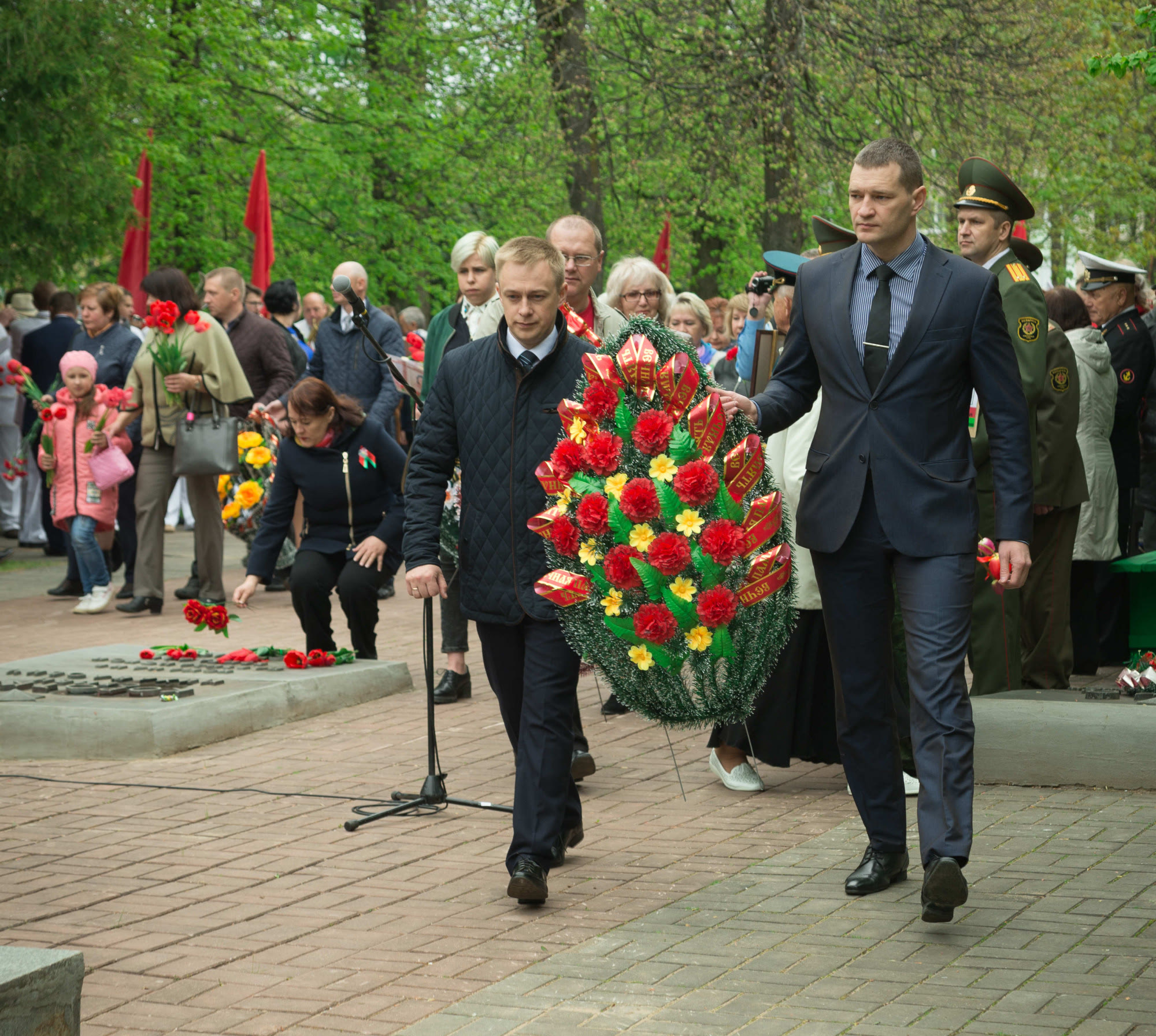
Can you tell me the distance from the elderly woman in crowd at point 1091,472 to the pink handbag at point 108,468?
6453mm

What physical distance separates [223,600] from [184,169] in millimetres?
11606

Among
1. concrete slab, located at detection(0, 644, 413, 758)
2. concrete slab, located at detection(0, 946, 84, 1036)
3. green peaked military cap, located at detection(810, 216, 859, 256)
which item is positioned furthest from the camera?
concrete slab, located at detection(0, 644, 413, 758)

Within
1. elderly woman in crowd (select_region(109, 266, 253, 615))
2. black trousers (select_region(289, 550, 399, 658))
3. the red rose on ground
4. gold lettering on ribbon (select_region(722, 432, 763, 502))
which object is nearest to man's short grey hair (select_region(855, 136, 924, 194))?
gold lettering on ribbon (select_region(722, 432, 763, 502))

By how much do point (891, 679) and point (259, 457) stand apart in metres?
6.52

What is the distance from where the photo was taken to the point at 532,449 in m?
5.36

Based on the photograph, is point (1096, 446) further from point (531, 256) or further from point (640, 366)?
point (531, 256)

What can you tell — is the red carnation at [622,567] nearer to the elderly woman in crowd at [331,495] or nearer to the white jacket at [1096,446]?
the elderly woman in crowd at [331,495]

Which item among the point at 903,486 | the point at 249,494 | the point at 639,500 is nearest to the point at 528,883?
the point at 639,500

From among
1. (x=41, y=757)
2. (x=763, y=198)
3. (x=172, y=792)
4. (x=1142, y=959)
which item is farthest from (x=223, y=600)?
(x=763, y=198)

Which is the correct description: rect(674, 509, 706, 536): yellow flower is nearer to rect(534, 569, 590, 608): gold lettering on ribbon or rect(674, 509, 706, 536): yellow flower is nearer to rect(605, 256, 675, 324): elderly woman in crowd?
rect(534, 569, 590, 608): gold lettering on ribbon

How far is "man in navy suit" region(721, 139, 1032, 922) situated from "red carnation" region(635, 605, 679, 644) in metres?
0.53

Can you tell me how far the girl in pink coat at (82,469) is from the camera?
1191cm

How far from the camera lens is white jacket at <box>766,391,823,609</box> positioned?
6.50 m

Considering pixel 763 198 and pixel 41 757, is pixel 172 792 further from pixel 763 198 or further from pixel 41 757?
pixel 763 198
